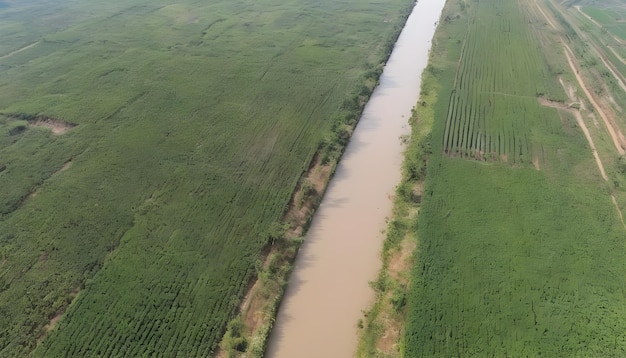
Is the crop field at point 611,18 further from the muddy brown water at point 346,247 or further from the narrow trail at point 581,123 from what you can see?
the muddy brown water at point 346,247

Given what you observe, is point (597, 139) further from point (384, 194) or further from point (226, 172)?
point (226, 172)

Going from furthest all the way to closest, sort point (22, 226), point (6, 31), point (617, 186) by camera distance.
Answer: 1. point (6, 31)
2. point (617, 186)
3. point (22, 226)

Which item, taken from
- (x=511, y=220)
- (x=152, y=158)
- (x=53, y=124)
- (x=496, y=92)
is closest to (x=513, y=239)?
(x=511, y=220)

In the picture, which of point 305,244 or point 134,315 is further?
point 305,244

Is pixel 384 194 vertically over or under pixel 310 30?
under

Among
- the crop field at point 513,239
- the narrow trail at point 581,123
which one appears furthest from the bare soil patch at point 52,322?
the narrow trail at point 581,123

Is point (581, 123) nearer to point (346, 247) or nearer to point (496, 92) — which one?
point (496, 92)

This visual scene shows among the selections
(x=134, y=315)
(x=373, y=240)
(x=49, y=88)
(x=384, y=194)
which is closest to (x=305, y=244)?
(x=373, y=240)
